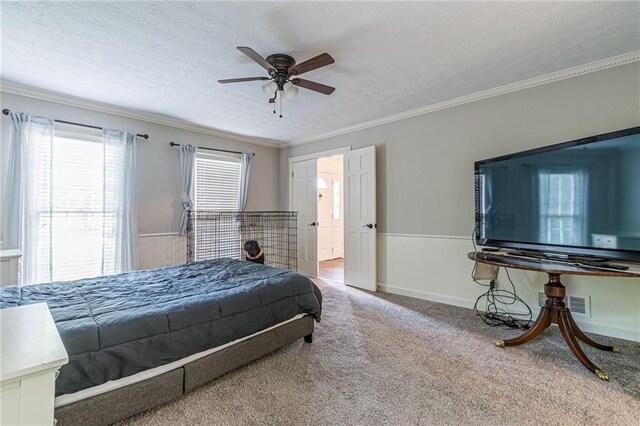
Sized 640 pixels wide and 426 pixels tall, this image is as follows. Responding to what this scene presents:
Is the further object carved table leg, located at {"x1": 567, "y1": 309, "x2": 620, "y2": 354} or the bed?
carved table leg, located at {"x1": 567, "y1": 309, "x2": 620, "y2": 354}

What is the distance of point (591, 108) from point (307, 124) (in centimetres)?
319

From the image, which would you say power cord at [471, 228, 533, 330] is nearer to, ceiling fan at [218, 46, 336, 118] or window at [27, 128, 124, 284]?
ceiling fan at [218, 46, 336, 118]

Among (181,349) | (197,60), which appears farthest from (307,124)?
(181,349)

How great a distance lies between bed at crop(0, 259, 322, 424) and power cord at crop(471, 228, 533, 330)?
1.93 m

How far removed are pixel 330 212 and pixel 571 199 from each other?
507 centimetres

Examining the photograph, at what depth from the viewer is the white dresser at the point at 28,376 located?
671 millimetres

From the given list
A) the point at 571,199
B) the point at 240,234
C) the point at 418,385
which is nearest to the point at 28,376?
the point at 418,385

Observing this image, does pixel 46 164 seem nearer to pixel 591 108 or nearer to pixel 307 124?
pixel 307 124

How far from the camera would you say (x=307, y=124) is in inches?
171

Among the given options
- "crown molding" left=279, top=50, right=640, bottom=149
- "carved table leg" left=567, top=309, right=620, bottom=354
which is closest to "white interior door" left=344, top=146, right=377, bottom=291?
"crown molding" left=279, top=50, right=640, bottom=149

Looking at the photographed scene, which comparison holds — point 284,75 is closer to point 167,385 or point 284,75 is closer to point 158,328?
point 158,328

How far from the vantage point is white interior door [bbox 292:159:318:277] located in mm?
5141

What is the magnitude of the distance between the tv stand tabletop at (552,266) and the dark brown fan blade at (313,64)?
198 cm

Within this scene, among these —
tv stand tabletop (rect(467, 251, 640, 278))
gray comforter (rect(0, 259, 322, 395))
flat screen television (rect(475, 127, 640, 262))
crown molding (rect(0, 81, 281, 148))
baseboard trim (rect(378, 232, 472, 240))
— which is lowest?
gray comforter (rect(0, 259, 322, 395))
